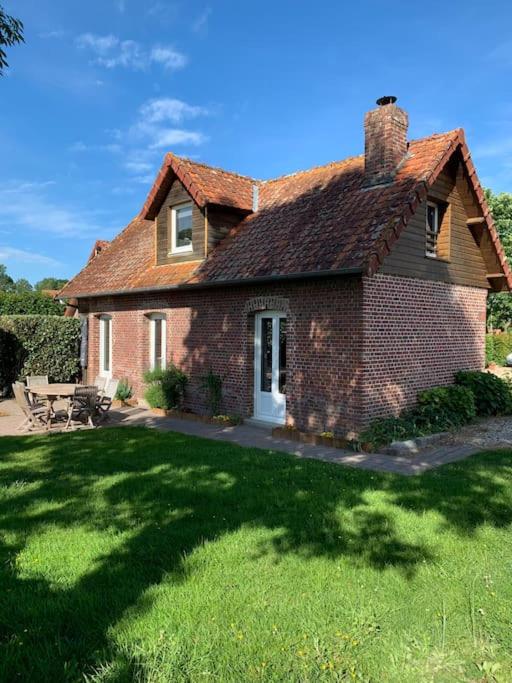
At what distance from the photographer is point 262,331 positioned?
474 inches

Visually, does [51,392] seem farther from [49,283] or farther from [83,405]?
[49,283]

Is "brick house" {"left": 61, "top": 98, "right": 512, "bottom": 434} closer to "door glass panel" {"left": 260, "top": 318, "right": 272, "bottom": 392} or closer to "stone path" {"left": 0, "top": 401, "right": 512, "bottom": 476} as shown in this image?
"door glass panel" {"left": 260, "top": 318, "right": 272, "bottom": 392}

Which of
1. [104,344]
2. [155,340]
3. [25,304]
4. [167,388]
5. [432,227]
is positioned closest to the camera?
[432,227]

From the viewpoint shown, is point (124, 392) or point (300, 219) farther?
point (124, 392)

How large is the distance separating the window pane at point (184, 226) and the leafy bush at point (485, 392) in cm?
783

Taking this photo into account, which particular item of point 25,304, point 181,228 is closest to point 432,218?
point 181,228

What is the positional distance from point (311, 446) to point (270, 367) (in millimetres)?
2435

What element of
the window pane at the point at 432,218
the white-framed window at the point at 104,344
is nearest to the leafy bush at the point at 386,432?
the window pane at the point at 432,218

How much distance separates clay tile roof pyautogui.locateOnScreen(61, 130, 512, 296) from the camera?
1010 cm

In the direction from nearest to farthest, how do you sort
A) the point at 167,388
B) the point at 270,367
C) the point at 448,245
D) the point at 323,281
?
1. the point at 323,281
2. the point at 270,367
3. the point at 448,245
4. the point at 167,388

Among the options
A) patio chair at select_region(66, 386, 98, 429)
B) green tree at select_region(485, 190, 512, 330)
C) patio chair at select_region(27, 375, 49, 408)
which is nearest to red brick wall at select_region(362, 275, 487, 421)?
patio chair at select_region(66, 386, 98, 429)

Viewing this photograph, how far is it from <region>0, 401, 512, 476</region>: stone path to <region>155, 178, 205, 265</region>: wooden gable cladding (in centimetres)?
427

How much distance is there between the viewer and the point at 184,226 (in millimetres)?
14734

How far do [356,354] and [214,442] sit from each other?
10.2 feet
